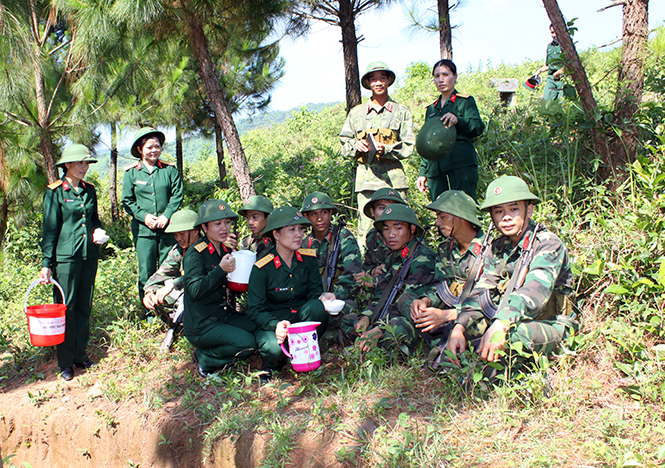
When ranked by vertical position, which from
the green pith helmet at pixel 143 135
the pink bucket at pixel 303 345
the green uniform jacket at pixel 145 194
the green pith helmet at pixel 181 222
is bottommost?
the pink bucket at pixel 303 345

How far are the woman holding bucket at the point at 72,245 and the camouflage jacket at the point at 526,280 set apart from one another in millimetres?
3106

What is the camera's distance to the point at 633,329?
319 cm

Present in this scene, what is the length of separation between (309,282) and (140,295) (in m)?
2.09

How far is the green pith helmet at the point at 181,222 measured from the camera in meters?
4.46

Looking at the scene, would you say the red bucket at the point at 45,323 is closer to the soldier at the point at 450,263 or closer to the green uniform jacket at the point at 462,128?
the soldier at the point at 450,263

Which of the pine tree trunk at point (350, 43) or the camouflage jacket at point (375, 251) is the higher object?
the pine tree trunk at point (350, 43)

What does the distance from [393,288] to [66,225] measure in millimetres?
2839

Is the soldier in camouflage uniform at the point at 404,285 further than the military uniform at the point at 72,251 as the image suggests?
No

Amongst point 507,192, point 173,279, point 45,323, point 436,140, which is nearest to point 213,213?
point 173,279

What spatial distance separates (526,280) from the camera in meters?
3.05

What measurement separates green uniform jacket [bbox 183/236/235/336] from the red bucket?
98 cm

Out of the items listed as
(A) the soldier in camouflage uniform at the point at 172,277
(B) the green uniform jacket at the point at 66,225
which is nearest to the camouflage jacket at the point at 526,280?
(A) the soldier in camouflage uniform at the point at 172,277

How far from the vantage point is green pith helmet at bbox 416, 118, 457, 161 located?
14.4 ft

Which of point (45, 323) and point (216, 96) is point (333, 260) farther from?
point (216, 96)
